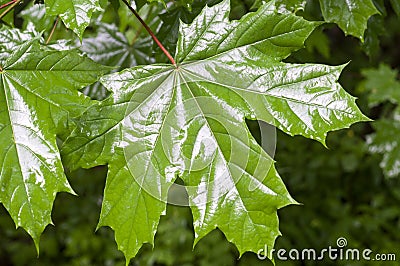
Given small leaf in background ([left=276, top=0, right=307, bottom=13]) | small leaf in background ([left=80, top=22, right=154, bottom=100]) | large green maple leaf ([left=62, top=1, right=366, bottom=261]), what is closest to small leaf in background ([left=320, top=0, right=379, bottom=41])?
small leaf in background ([left=276, top=0, right=307, bottom=13])

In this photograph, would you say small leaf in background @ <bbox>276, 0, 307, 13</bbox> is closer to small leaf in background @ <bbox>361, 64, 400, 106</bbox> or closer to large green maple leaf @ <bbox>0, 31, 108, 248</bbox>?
large green maple leaf @ <bbox>0, 31, 108, 248</bbox>

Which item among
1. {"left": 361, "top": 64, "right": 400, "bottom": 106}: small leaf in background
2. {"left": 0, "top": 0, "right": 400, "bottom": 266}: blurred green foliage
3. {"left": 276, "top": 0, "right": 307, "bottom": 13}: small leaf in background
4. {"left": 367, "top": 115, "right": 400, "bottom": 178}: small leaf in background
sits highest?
{"left": 276, "top": 0, "right": 307, "bottom": 13}: small leaf in background

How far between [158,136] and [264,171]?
22cm

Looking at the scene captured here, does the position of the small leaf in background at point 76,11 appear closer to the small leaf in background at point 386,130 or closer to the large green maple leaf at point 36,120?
the large green maple leaf at point 36,120

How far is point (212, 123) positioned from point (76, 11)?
0.34 m

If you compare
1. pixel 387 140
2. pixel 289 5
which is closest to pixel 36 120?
pixel 289 5

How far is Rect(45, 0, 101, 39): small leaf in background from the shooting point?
103 centimetres

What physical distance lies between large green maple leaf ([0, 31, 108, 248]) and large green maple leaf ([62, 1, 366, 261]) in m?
0.04

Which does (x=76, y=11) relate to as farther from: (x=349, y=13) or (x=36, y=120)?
(x=349, y=13)

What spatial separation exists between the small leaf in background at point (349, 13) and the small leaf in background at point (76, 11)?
24.5 inches

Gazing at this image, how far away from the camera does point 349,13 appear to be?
1391 millimetres

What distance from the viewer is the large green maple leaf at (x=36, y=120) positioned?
1033 millimetres

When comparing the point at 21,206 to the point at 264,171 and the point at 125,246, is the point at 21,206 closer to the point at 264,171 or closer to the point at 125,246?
the point at 125,246

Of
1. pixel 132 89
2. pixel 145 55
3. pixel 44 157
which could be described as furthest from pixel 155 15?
pixel 44 157
